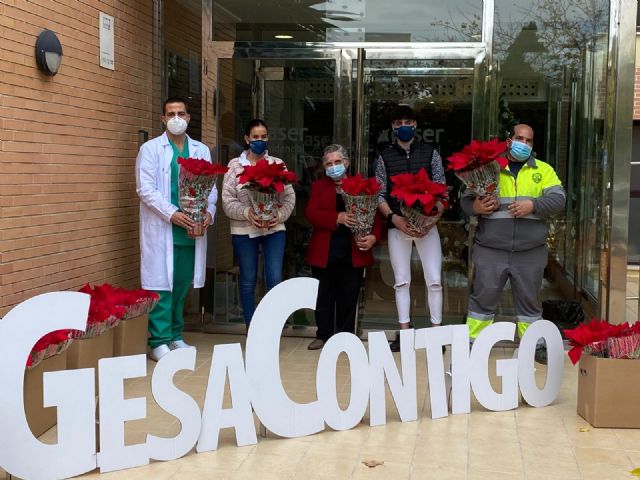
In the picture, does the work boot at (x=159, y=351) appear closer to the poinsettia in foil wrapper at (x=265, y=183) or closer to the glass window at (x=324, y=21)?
the poinsettia in foil wrapper at (x=265, y=183)

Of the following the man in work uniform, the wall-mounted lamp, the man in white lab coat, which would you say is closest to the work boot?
the man in white lab coat

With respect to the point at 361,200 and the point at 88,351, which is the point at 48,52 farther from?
the point at 361,200

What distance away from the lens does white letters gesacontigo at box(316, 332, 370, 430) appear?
482cm

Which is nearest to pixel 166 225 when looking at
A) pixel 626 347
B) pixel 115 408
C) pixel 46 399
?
pixel 115 408

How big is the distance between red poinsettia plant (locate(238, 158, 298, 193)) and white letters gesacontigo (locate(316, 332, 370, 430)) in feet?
5.95

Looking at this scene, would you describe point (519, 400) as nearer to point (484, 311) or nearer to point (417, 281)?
point (484, 311)

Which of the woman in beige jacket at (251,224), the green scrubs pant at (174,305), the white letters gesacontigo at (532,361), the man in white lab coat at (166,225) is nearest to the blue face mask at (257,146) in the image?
the woman in beige jacket at (251,224)

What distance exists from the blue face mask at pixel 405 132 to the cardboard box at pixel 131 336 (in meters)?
2.23

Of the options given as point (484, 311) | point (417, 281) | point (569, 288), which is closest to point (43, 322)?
point (484, 311)

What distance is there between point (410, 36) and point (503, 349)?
2.68 metres

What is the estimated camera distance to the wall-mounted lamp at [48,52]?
5730mm

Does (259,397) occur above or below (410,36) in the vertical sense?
below

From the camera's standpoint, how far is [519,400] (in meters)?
5.66

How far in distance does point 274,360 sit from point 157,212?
2.28 meters
